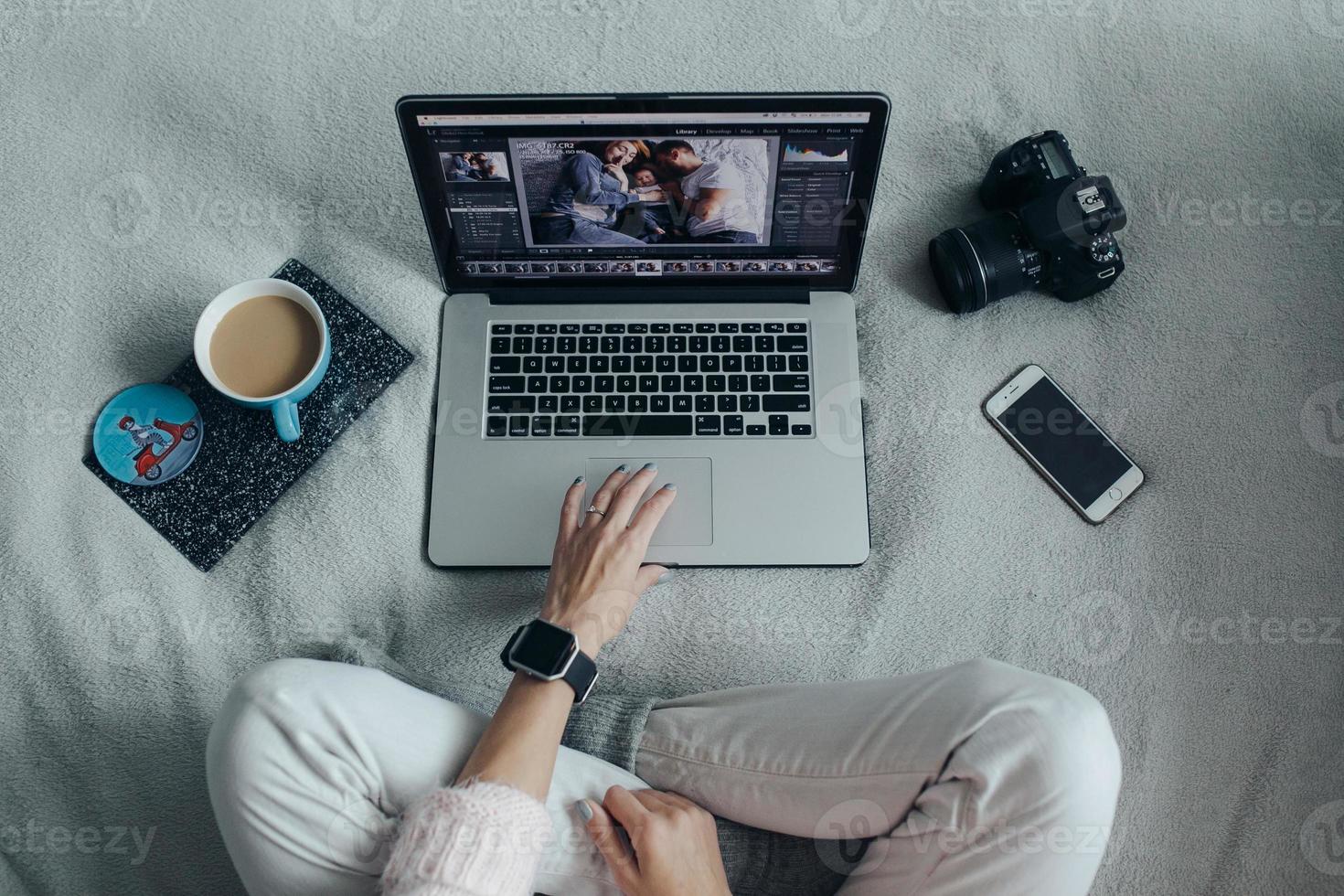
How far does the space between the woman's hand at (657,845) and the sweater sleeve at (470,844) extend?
7 centimetres

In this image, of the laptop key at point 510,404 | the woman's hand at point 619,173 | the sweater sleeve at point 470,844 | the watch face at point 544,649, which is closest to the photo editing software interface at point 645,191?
the woman's hand at point 619,173

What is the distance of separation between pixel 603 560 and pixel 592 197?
0.30 meters

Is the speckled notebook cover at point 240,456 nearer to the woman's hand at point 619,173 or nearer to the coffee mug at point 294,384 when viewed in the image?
the coffee mug at point 294,384

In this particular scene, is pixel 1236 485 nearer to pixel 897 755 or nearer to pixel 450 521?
pixel 897 755

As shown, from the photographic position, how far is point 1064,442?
837 millimetres

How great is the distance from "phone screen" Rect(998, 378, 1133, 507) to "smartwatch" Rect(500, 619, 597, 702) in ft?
1.47

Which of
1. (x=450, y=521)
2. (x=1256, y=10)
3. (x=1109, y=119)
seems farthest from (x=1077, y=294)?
(x=450, y=521)

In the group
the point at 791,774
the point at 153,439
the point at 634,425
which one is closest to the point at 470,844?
the point at 791,774

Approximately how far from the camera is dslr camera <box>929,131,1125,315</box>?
2.69ft

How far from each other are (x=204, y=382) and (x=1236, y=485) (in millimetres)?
957

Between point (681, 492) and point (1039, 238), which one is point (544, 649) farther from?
point (1039, 238)

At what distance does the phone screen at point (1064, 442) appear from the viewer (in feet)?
2.72

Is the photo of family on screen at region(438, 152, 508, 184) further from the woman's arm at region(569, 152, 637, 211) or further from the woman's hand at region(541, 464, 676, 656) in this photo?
the woman's hand at region(541, 464, 676, 656)

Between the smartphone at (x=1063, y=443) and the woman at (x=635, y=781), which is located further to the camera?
the smartphone at (x=1063, y=443)
